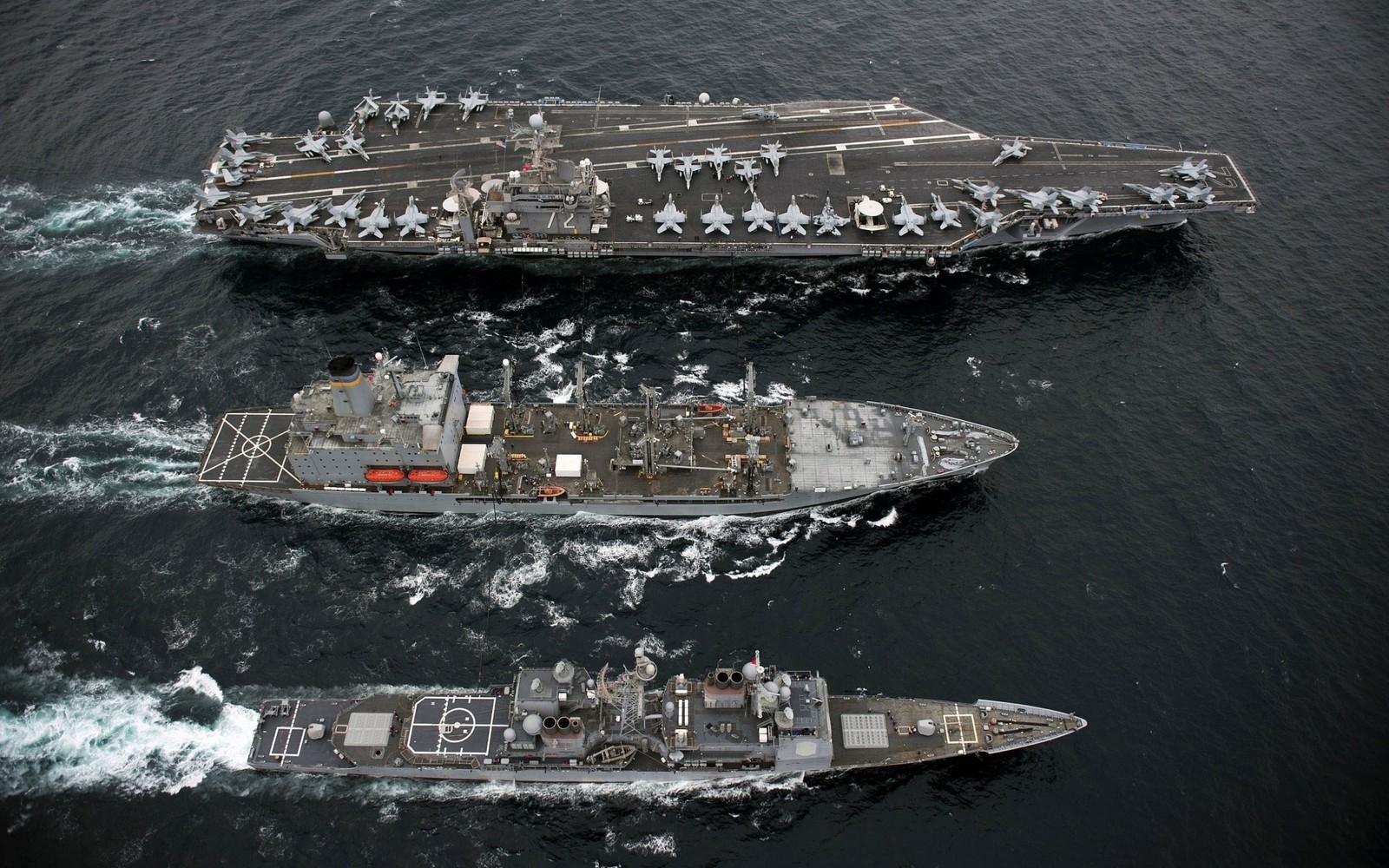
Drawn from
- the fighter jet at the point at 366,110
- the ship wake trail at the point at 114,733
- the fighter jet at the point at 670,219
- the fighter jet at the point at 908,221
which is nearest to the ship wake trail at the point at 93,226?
the fighter jet at the point at 366,110

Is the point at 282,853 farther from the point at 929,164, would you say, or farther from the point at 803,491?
the point at 929,164

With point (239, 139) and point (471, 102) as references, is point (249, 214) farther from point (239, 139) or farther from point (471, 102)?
point (471, 102)

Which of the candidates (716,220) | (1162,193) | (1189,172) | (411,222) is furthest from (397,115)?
(1189,172)

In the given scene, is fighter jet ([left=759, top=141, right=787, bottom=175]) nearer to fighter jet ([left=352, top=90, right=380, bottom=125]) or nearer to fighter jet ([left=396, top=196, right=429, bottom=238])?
fighter jet ([left=396, top=196, right=429, bottom=238])

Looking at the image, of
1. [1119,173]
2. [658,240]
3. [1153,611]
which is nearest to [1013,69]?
[1119,173]

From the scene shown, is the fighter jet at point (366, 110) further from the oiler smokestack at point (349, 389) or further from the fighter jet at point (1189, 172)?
the fighter jet at point (1189, 172)

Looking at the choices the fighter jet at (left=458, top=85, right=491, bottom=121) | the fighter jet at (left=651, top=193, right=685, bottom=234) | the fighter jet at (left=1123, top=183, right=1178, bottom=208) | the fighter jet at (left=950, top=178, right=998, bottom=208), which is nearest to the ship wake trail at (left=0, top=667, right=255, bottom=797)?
the fighter jet at (left=651, top=193, right=685, bottom=234)
